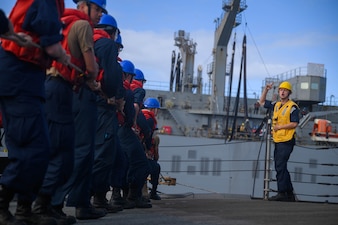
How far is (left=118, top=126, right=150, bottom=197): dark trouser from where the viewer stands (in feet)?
16.4

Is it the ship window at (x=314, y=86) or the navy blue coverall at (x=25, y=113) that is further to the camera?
the ship window at (x=314, y=86)

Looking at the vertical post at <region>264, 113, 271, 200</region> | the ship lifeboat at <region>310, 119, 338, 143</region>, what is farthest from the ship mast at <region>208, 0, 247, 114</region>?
the vertical post at <region>264, 113, 271, 200</region>

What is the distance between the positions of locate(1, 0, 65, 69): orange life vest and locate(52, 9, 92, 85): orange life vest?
479 millimetres

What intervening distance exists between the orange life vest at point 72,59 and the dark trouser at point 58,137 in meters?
0.10

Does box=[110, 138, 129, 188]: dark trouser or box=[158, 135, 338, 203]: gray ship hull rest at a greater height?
box=[110, 138, 129, 188]: dark trouser

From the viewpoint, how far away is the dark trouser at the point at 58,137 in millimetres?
2971

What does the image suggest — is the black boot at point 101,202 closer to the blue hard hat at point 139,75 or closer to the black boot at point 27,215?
the black boot at point 27,215

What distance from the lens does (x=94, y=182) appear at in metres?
4.04

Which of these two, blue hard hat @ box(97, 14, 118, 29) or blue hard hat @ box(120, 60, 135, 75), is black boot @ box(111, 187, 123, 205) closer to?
blue hard hat @ box(120, 60, 135, 75)

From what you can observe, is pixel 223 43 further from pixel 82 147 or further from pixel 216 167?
pixel 82 147

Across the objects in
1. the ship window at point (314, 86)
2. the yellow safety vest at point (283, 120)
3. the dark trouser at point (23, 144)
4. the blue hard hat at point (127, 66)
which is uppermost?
the ship window at point (314, 86)

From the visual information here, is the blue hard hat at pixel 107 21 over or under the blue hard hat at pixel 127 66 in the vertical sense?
over

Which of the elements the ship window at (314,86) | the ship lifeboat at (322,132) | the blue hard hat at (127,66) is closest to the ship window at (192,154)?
the ship lifeboat at (322,132)

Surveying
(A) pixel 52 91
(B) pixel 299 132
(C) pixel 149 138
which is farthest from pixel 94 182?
(B) pixel 299 132
